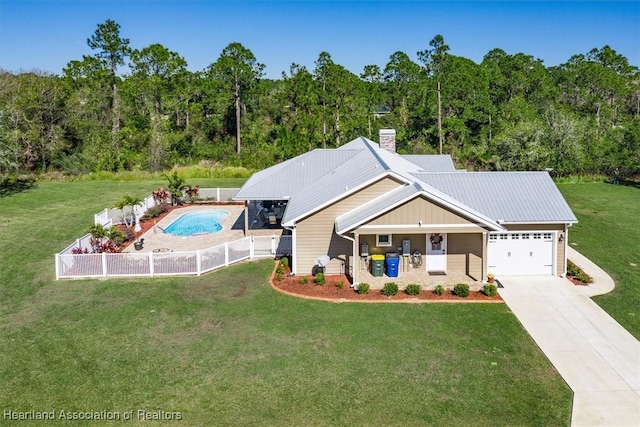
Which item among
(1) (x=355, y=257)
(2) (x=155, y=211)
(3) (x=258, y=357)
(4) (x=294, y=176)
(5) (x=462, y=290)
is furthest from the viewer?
(2) (x=155, y=211)

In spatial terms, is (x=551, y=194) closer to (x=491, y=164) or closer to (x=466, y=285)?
(x=466, y=285)

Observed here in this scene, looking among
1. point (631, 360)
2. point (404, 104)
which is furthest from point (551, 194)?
point (404, 104)

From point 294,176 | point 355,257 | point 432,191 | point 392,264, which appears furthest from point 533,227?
point 294,176

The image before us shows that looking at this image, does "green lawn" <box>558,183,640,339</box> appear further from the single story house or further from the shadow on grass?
the shadow on grass

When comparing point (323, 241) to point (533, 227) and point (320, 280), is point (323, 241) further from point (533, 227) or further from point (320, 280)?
point (533, 227)

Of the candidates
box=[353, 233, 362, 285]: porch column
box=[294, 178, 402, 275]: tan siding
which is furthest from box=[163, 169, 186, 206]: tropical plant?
box=[353, 233, 362, 285]: porch column

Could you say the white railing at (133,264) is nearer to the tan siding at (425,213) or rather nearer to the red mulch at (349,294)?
the red mulch at (349,294)

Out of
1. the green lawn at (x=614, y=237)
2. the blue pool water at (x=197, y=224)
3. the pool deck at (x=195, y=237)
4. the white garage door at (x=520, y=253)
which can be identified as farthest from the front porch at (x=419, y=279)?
the blue pool water at (x=197, y=224)

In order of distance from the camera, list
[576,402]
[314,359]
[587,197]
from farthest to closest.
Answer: [587,197]
[314,359]
[576,402]

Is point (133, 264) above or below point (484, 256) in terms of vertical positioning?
below
